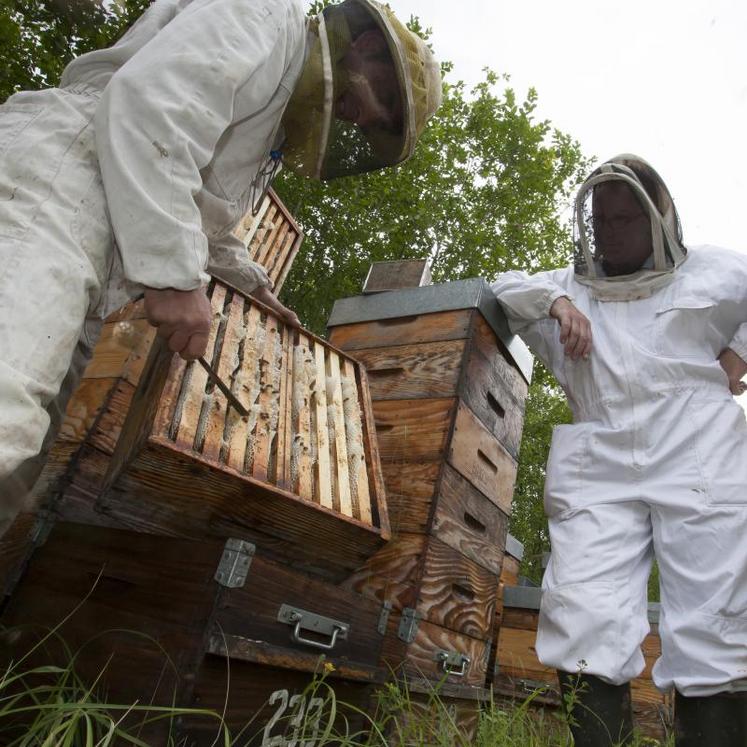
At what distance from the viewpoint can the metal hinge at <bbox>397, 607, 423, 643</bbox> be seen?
6.97ft

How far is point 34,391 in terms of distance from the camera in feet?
3.78

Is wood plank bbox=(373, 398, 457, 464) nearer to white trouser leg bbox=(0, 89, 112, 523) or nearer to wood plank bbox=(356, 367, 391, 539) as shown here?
wood plank bbox=(356, 367, 391, 539)

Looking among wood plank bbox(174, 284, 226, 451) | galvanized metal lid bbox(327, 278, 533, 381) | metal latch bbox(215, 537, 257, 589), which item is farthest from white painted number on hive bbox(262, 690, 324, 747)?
galvanized metal lid bbox(327, 278, 533, 381)

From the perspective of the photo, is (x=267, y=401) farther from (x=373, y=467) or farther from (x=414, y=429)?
(x=414, y=429)

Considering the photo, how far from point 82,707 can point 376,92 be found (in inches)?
72.3

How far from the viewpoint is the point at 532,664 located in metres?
3.95

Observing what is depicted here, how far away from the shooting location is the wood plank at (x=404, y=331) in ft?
8.80

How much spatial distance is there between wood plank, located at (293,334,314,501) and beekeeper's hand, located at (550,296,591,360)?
3.22 feet

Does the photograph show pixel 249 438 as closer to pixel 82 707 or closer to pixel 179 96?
pixel 82 707

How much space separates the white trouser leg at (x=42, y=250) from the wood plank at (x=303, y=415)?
0.67 m

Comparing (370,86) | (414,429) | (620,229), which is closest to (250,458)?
(414,429)

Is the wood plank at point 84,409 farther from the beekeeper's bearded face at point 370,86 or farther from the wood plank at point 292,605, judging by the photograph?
the beekeeper's bearded face at point 370,86

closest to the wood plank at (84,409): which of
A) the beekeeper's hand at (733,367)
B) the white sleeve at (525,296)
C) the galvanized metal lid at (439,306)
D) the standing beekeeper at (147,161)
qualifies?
the standing beekeeper at (147,161)

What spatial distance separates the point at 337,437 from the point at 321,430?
0.23 feet
